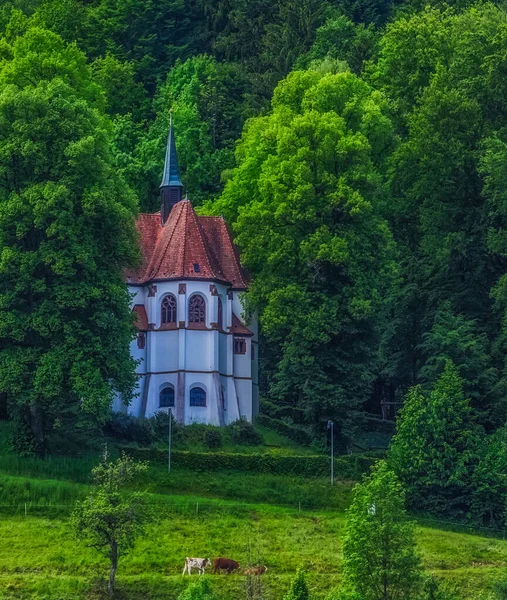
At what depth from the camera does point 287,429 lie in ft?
271

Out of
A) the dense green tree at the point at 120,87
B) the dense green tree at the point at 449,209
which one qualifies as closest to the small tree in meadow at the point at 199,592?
the dense green tree at the point at 449,209

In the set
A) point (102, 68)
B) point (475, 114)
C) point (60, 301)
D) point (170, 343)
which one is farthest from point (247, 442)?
point (102, 68)

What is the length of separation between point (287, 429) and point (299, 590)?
25.9 metres

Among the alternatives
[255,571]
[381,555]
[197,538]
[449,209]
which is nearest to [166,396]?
[449,209]

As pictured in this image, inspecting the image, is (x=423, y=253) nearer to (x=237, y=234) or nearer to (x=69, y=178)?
(x=237, y=234)

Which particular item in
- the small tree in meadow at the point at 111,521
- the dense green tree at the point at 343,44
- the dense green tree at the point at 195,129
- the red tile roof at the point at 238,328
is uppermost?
the dense green tree at the point at 343,44

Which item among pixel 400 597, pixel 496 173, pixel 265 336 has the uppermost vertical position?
pixel 496 173

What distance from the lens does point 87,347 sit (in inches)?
2879

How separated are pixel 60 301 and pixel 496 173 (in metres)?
21.2

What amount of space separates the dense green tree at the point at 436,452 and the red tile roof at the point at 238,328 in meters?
11.7

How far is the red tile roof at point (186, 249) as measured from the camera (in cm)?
8394

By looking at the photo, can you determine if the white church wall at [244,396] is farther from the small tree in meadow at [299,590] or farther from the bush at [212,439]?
the small tree in meadow at [299,590]

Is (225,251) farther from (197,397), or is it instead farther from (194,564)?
(194,564)

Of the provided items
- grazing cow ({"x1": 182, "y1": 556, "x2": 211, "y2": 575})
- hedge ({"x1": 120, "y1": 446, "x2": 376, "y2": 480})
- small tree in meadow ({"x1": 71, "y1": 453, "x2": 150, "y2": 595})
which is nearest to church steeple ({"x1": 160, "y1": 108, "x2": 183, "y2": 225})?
hedge ({"x1": 120, "y1": 446, "x2": 376, "y2": 480})
